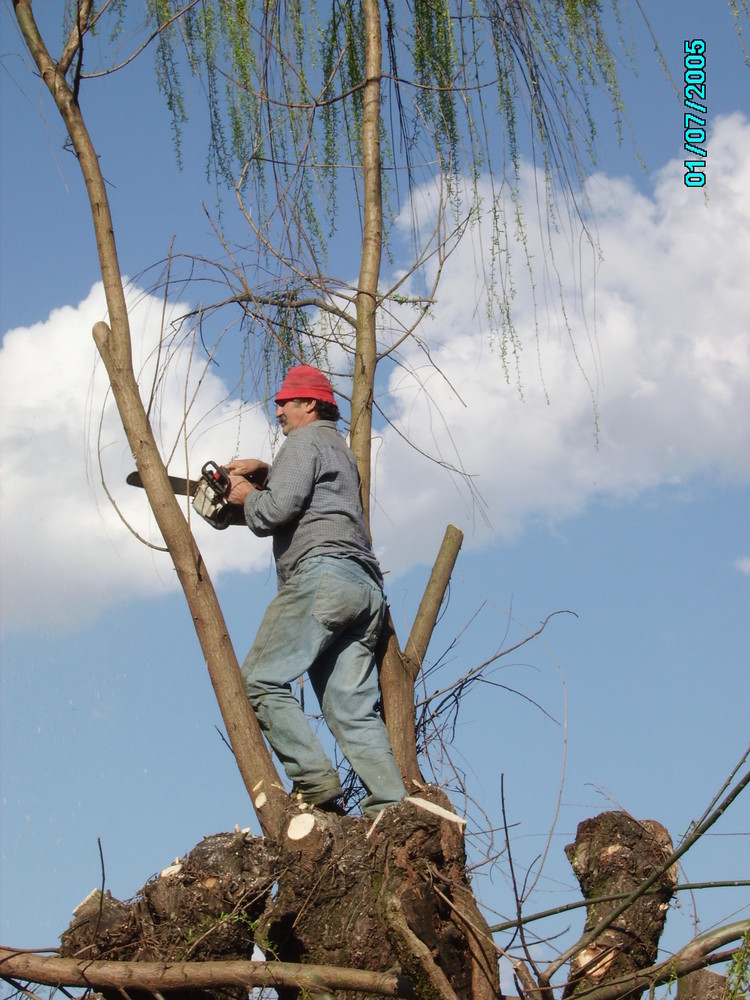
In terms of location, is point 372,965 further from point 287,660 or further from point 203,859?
point 287,660

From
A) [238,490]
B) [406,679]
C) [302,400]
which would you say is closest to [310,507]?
[238,490]

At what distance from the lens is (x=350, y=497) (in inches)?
178

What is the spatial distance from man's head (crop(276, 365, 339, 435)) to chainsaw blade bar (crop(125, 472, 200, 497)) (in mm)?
448

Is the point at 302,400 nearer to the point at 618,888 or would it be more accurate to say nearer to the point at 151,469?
the point at 151,469

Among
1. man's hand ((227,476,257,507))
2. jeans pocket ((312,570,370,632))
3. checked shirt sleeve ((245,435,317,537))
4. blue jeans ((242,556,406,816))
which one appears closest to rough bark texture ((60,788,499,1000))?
blue jeans ((242,556,406,816))

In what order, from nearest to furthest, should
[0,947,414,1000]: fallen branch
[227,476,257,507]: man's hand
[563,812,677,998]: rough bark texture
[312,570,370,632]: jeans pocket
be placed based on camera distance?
[0,947,414,1000]: fallen branch < [563,812,677,998]: rough bark texture < [312,570,370,632]: jeans pocket < [227,476,257,507]: man's hand

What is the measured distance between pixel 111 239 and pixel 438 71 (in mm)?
1953

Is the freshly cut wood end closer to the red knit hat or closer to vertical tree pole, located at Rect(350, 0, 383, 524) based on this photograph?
vertical tree pole, located at Rect(350, 0, 383, 524)

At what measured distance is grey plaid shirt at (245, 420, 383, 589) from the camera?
4.36 m

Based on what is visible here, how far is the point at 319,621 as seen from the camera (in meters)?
4.20

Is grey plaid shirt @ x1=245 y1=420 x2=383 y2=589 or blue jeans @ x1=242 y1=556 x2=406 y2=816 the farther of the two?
grey plaid shirt @ x1=245 y1=420 x2=383 y2=589

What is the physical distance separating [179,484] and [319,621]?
984mm

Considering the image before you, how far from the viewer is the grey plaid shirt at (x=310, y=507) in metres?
4.36

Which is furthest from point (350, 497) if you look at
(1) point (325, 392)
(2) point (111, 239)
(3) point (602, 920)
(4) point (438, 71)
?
(4) point (438, 71)
